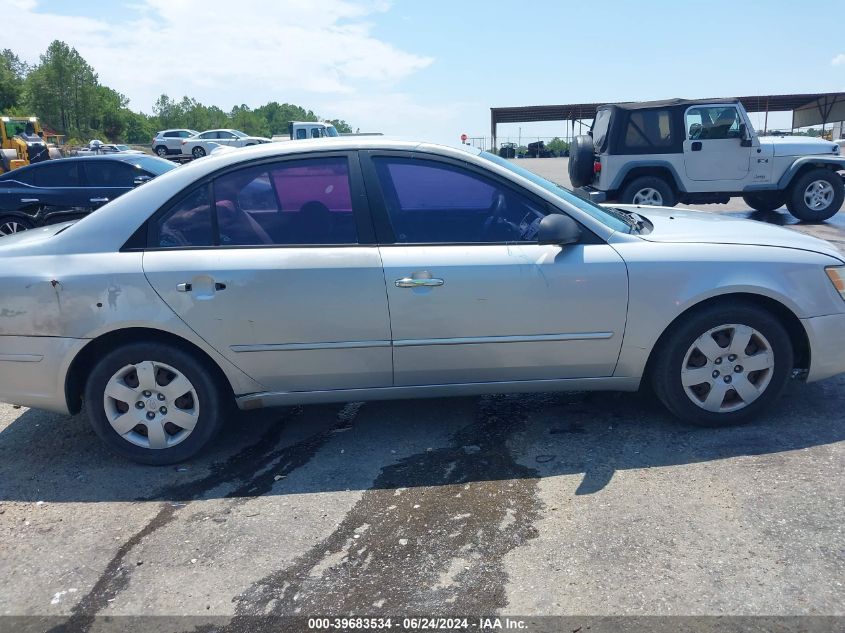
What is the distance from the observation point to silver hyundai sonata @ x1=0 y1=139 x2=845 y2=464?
3562 millimetres

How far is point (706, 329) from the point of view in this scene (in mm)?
3672

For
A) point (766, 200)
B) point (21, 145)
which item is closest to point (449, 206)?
point (766, 200)

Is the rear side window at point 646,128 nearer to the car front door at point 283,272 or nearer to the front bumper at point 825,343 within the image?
the front bumper at point 825,343

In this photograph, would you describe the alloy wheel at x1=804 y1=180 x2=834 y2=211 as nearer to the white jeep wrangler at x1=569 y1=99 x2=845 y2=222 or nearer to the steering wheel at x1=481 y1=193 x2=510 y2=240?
the white jeep wrangler at x1=569 y1=99 x2=845 y2=222

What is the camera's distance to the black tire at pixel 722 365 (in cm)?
366

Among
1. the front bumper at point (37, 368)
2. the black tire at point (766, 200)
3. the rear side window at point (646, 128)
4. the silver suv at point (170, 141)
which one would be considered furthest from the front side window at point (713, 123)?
the silver suv at point (170, 141)

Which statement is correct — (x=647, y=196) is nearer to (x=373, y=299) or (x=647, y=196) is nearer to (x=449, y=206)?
(x=449, y=206)

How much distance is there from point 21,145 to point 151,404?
30308mm

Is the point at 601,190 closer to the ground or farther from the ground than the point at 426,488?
farther from the ground

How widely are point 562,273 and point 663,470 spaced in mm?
1113

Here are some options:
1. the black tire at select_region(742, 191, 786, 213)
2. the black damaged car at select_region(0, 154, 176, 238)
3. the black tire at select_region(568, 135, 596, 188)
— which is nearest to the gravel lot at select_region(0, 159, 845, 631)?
the black tire at select_region(568, 135, 596, 188)

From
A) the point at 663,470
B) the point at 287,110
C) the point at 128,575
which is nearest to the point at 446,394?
the point at 663,470

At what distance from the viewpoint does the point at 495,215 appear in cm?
372

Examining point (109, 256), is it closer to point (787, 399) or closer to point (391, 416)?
point (391, 416)
